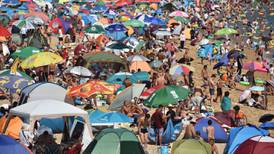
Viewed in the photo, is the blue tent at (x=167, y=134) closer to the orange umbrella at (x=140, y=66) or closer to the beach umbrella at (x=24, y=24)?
the orange umbrella at (x=140, y=66)

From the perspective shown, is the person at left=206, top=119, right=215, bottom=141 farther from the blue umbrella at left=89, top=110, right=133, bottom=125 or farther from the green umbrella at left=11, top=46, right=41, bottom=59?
the green umbrella at left=11, top=46, right=41, bottom=59

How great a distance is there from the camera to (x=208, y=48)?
26.8 meters

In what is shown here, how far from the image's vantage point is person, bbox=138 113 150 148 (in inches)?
524

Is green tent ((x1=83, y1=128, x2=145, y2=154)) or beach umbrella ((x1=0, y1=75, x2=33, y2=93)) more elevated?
beach umbrella ((x1=0, y1=75, x2=33, y2=93))

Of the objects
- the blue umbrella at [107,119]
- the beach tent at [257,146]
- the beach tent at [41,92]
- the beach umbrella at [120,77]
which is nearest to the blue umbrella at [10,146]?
the blue umbrella at [107,119]

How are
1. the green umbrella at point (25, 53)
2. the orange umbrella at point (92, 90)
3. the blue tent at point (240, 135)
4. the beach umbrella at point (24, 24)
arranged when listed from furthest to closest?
1. the beach umbrella at point (24, 24)
2. the green umbrella at point (25, 53)
3. the orange umbrella at point (92, 90)
4. the blue tent at point (240, 135)

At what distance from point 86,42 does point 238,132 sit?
13176mm

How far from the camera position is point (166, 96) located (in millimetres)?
13648

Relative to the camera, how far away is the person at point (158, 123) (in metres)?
13.0

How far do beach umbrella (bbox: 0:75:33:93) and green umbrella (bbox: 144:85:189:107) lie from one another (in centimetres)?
317

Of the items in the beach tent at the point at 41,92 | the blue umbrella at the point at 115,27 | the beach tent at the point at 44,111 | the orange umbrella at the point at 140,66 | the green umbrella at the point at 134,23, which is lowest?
the orange umbrella at the point at 140,66

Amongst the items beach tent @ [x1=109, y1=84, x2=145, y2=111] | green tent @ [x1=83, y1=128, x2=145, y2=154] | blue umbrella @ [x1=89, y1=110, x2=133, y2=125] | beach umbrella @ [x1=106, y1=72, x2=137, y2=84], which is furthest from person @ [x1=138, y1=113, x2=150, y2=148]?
beach umbrella @ [x1=106, y1=72, x2=137, y2=84]

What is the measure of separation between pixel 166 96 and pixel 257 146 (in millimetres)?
3682

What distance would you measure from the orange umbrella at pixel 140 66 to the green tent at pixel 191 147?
8730mm
